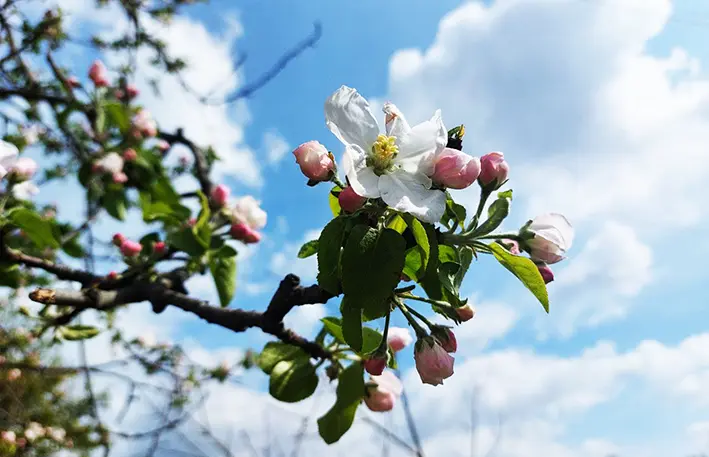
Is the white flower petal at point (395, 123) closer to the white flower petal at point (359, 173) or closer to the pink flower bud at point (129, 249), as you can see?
the white flower petal at point (359, 173)

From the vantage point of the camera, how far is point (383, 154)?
947 mm

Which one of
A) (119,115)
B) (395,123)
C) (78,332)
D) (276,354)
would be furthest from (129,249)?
(119,115)

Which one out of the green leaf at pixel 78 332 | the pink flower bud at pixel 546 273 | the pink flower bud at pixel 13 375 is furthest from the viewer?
the pink flower bud at pixel 13 375

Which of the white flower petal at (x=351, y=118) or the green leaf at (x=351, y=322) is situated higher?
the white flower petal at (x=351, y=118)

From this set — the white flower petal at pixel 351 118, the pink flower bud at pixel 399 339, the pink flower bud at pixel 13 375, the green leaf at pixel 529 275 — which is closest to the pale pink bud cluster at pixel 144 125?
the pink flower bud at pixel 399 339

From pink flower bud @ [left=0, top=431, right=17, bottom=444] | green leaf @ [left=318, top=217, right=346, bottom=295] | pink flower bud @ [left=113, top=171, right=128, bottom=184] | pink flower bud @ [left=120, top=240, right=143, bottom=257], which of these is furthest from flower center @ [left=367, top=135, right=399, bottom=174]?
pink flower bud @ [left=0, top=431, right=17, bottom=444]

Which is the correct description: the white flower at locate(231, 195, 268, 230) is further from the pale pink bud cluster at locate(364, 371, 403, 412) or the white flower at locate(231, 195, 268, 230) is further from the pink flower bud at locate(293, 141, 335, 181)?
the pink flower bud at locate(293, 141, 335, 181)

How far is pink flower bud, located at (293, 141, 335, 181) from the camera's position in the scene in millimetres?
895

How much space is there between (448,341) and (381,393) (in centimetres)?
28

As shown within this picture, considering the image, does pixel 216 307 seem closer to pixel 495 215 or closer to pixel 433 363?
pixel 433 363

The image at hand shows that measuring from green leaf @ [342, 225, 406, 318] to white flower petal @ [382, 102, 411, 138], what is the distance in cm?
21

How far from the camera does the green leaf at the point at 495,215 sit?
3.32ft

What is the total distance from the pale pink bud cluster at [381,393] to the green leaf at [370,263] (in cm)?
46

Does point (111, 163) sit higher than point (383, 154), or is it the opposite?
point (111, 163)
